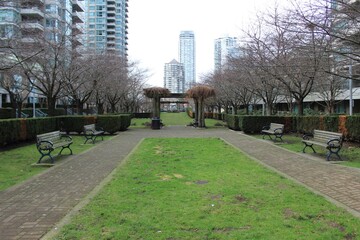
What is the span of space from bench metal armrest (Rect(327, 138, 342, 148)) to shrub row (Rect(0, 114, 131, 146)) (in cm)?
1160

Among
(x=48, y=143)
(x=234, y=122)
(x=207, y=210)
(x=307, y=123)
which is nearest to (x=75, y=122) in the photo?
(x=48, y=143)

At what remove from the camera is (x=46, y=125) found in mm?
16922

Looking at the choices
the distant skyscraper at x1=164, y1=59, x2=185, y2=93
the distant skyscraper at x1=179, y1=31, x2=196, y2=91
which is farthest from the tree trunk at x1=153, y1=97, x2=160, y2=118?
the distant skyscraper at x1=179, y1=31, x2=196, y2=91

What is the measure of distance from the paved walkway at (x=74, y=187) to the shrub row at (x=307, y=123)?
3505mm

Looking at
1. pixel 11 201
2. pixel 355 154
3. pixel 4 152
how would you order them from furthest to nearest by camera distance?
pixel 4 152 < pixel 355 154 < pixel 11 201

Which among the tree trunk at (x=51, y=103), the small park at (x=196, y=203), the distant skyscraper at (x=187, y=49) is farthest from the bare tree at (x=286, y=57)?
the distant skyscraper at (x=187, y=49)


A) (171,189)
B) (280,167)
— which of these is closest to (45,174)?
(171,189)

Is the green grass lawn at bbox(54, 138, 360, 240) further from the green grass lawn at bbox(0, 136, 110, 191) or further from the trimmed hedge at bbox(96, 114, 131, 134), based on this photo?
the trimmed hedge at bbox(96, 114, 131, 134)

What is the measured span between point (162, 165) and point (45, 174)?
288 cm

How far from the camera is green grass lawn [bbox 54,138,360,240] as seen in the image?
12.8 feet

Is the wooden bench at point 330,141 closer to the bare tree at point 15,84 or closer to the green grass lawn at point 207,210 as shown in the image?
the green grass lawn at point 207,210

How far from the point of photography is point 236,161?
9281mm

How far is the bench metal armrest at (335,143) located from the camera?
9445 millimetres

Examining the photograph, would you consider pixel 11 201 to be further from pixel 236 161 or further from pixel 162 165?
pixel 236 161
